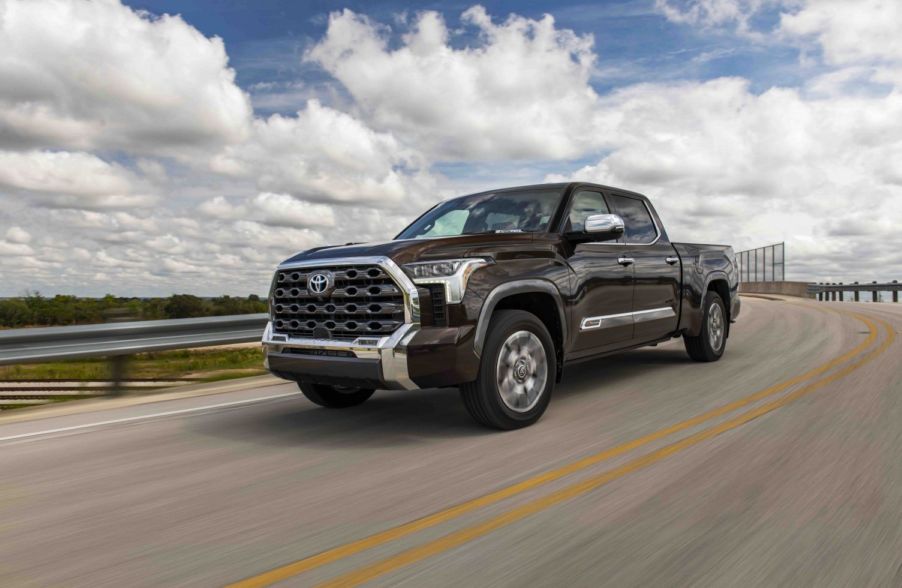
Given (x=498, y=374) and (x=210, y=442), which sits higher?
(x=498, y=374)

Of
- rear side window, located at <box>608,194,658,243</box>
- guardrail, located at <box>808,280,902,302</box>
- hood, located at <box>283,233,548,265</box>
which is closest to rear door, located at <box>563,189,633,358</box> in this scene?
rear side window, located at <box>608,194,658,243</box>

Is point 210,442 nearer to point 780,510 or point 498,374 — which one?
point 498,374

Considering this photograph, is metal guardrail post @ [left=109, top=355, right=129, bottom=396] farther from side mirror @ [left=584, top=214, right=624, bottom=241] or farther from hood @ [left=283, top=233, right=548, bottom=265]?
side mirror @ [left=584, top=214, right=624, bottom=241]

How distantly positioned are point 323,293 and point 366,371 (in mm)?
709

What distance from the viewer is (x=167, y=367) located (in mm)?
8500

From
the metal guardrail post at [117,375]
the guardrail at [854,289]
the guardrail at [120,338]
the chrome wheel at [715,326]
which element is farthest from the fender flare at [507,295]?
the guardrail at [854,289]

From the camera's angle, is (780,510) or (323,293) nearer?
(780,510)

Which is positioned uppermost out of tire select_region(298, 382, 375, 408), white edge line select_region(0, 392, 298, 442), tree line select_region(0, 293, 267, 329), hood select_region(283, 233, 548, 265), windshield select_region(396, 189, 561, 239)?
windshield select_region(396, 189, 561, 239)

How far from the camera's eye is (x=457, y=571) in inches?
105

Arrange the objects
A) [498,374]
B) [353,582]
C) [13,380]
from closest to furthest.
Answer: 1. [353,582]
2. [498,374]
3. [13,380]

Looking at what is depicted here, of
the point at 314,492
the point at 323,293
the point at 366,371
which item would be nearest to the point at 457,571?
the point at 314,492

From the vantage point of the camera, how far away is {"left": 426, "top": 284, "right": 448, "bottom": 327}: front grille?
15.3 ft

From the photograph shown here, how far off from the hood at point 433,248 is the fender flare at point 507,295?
0.25 meters

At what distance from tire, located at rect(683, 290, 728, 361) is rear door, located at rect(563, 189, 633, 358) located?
1908 mm
